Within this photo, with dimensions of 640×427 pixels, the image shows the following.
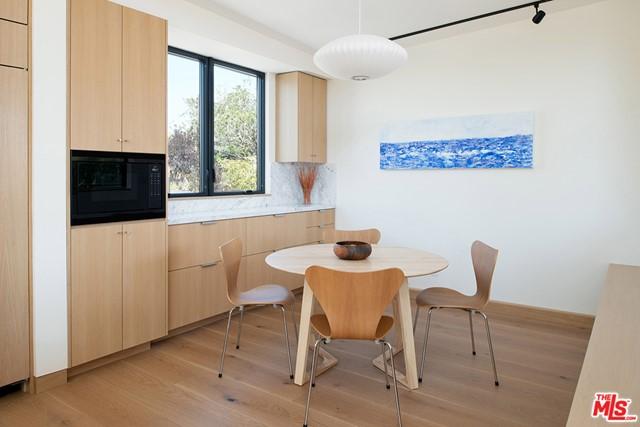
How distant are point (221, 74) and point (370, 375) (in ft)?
10.9

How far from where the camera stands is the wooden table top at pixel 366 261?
2.51 metres

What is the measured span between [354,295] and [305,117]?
3.23 m

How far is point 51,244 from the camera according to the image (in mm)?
2561

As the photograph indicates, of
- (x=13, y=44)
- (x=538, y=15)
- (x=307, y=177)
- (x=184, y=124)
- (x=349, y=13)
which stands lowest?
(x=307, y=177)

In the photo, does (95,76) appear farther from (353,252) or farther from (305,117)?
(305,117)

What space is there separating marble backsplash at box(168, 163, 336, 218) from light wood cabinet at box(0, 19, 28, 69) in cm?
213

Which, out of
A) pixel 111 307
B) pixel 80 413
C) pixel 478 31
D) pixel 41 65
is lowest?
pixel 80 413

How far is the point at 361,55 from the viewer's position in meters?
2.40

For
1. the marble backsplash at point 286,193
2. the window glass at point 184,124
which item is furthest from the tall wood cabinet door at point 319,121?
the window glass at point 184,124

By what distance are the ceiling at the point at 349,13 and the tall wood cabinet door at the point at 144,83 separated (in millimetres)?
656

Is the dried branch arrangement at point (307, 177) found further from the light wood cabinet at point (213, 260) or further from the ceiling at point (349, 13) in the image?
the ceiling at point (349, 13)

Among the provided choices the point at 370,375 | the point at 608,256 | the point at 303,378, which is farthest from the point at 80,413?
the point at 608,256

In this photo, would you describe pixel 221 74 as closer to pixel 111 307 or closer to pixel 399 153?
pixel 399 153

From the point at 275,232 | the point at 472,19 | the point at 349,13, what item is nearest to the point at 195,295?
the point at 275,232
